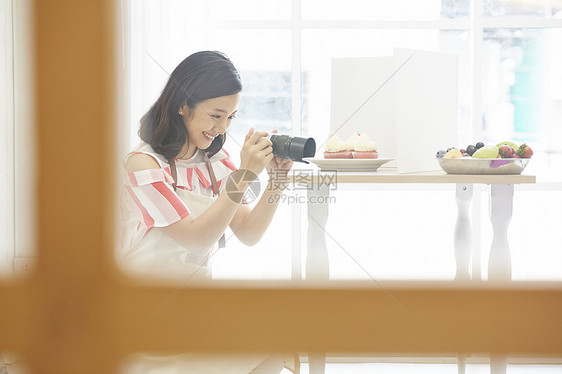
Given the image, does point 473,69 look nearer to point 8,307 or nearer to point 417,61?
point 417,61

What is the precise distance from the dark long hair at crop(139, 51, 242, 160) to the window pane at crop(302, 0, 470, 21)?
4.09ft

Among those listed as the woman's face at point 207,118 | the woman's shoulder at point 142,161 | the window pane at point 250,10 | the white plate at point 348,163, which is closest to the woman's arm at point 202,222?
the woman's shoulder at point 142,161

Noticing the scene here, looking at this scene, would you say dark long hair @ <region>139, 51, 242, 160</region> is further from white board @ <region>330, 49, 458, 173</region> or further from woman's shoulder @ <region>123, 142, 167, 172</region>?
white board @ <region>330, 49, 458, 173</region>

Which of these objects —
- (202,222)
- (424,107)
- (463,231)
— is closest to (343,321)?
(202,222)

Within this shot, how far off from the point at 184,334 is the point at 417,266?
238cm

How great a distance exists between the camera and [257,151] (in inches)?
30.6

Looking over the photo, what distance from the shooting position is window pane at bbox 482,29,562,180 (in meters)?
2.27

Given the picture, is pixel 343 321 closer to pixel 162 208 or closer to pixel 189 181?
pixel 162 208

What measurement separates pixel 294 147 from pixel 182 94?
1.41ft

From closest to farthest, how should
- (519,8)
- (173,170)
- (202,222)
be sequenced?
(202,222) < (173,170) < (519,8)

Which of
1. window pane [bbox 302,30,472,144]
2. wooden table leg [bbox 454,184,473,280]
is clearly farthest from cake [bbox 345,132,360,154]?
window pane [bbox 302,30,472,144]

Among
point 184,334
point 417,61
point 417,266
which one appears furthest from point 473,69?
point 184,334

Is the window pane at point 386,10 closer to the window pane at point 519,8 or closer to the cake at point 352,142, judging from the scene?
the window pane at point 519,8

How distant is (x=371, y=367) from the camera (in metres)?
1.88
